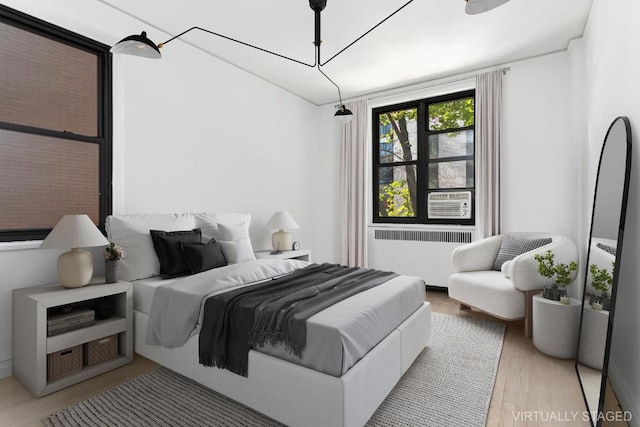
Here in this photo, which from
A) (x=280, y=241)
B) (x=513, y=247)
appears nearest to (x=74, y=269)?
(x=280, y=241)

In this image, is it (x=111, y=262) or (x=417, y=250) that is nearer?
(x=111, y=262)

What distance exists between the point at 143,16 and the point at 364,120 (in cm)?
297

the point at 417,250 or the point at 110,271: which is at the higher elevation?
the point at 110,271

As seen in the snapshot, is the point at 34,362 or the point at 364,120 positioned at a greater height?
the point at 364,120

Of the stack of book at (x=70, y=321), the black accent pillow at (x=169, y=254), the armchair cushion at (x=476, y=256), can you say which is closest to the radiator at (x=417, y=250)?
the armchair cushion at (x=476, y=256)

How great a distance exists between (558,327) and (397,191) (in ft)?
8.99

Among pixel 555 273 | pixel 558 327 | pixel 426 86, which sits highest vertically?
pixel 426 86

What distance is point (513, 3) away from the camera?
2713mm

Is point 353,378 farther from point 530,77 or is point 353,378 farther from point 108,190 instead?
point 530,77

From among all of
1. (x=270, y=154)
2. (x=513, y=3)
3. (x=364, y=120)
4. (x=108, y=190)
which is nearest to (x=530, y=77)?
(x=513, y=3)

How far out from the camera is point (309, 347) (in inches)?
61.1

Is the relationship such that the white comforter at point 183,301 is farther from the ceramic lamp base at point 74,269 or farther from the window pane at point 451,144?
the window pane at point 451,144

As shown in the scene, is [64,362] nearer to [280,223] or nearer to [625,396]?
[280,223]

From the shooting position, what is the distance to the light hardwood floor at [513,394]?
1.74 m
